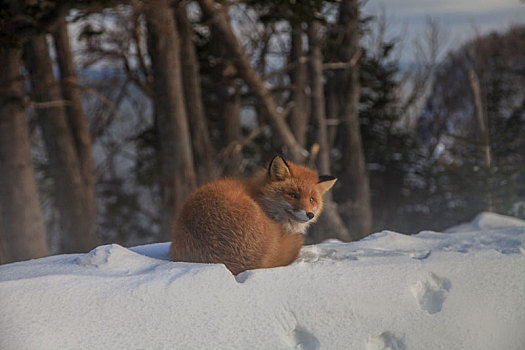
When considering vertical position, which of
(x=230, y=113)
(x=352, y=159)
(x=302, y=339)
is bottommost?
(x=352, y=159)

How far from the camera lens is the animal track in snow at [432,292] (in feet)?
9.41

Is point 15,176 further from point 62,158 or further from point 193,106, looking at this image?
point 193,106

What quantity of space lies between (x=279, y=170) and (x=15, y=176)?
4.67 meters

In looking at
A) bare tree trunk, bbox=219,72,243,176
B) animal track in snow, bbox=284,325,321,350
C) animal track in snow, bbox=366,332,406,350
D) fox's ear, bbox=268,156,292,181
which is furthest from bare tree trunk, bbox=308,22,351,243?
animal track in snow, bbox=284,325,321,350

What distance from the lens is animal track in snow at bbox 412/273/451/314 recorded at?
9.41 ft

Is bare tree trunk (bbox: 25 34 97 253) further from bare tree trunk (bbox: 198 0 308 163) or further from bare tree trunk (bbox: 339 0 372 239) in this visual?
bare tree trunk (bbox: 339 0 372 239)

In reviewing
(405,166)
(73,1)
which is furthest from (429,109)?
(73,1)

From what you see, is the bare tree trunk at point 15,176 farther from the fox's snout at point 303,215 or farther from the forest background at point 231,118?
the fox's snout at point 303,215

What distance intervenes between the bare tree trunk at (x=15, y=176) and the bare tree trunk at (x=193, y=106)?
298 cm

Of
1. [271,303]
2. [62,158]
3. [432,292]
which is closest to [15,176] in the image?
[62,158]

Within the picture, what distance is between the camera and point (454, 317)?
2822 millimetres

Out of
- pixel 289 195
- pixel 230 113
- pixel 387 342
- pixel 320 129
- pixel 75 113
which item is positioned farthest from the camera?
pixel 320 129

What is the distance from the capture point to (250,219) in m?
2.72

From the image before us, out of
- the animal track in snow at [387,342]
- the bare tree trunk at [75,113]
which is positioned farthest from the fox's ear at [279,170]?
the bare tree trunk at [75,113]
